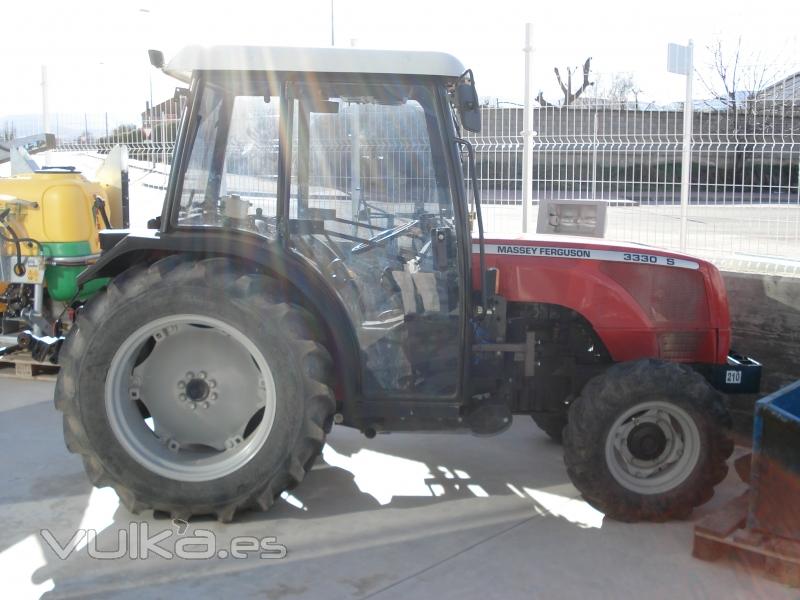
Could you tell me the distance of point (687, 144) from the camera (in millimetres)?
8297

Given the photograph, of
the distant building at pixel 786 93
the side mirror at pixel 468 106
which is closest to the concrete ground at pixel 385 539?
the side mirror at pixel 468 106

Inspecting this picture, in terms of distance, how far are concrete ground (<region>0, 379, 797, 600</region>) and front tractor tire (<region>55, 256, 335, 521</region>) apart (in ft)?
0.77

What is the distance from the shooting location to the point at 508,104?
9117 millimetres

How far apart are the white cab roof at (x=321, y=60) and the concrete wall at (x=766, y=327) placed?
273 centimetres

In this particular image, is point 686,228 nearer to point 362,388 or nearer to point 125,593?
point 362,388

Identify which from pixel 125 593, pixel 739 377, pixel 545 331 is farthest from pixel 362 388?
pixel 739 377

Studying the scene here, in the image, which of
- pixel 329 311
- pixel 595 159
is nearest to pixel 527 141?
pixel 595 159

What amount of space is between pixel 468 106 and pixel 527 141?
5.08 m

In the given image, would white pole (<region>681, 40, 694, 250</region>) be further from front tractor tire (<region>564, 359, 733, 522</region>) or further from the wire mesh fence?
front tractor tire (<region>564, 359, 733, 522</region>)

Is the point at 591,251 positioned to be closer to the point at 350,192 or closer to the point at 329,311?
the point at 350,192

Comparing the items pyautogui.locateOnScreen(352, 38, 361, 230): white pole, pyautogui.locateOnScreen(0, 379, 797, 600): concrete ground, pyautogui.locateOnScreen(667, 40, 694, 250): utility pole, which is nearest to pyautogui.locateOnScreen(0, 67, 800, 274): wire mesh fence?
pyautogui.locateOnScreen(667, 40, 694, 250): utility pole

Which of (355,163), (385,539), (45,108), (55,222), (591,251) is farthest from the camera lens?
(45,108)

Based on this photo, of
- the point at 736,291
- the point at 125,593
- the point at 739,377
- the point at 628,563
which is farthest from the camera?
the point at 736,291

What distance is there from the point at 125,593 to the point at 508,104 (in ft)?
22.2
